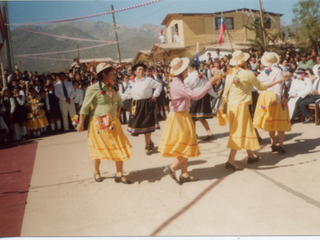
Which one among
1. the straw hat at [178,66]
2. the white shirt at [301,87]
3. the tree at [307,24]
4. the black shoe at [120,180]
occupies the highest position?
the tree at [307,24]

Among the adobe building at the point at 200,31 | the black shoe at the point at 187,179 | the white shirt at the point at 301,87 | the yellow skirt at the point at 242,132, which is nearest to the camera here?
the black shoe at the point at 187,179

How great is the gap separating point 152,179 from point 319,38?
1566 centimetres

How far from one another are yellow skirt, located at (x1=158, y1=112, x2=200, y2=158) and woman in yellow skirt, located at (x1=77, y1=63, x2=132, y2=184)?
65cm

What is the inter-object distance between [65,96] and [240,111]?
23.1 ft

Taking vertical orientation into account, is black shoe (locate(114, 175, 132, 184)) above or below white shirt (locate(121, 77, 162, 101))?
below

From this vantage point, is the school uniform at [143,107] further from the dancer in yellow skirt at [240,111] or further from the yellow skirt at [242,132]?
the yellow skirt at [242,132]

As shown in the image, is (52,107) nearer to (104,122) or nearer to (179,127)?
(104,122)

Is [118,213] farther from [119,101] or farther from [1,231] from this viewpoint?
[119,101]

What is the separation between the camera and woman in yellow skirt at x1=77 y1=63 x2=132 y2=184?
14.0ft

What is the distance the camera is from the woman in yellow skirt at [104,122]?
4281 millimetres

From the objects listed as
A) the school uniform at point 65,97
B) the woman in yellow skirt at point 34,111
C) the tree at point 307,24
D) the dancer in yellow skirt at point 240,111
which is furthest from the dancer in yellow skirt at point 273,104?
the tree at point 307,24

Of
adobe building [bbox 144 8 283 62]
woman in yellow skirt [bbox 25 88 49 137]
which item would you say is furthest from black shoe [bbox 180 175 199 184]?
adobe building [bbox 144 8 283 62]

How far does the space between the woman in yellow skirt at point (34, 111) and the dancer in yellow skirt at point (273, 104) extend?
6955 millimetres

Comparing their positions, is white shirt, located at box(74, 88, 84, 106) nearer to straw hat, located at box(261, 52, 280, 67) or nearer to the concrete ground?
the concrete ground
